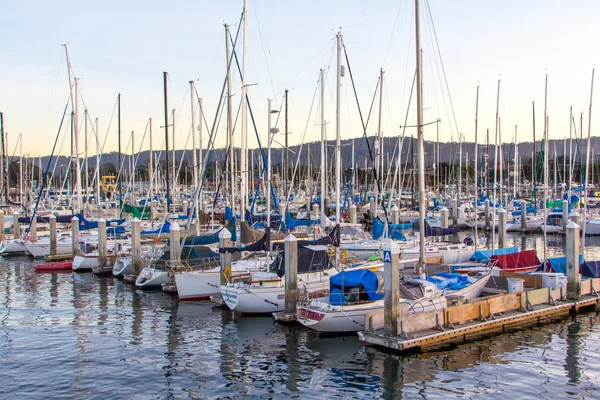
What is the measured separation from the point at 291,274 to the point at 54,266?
2225 centimetres

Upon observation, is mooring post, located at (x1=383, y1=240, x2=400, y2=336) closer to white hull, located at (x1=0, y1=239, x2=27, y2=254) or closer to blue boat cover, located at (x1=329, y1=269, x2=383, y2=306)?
blue boat cover, located at (x1=329, y1=269, x2=383, y2=306)

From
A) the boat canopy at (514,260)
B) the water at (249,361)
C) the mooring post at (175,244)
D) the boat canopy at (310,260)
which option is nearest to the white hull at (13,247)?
the mooring post at (175,244)

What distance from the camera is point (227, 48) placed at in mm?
32281

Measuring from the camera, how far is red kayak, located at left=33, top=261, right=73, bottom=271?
38.2 meters

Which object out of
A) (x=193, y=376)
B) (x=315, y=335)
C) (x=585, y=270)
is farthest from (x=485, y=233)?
(x=193, y=376)

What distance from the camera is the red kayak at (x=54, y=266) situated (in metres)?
38.2

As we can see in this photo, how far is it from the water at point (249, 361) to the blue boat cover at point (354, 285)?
1.59 m

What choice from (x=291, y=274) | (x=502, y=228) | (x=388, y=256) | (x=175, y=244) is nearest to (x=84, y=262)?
(x=175, y=244)

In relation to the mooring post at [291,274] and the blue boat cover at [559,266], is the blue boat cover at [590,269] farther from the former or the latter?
the mooring post at [291,274]

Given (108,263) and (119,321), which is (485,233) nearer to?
(108,263)

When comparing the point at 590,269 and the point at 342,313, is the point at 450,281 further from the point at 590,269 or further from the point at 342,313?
the point at 590,269

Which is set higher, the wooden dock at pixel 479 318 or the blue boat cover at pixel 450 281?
the blue boat cover at pixel 450 281

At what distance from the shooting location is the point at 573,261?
2398 centimetres

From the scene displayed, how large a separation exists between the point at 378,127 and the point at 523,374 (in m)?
26.6
